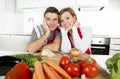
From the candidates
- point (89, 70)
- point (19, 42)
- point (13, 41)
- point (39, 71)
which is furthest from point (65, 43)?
point (39, 71)

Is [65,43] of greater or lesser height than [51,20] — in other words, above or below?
below

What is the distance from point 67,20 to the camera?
8.82ft

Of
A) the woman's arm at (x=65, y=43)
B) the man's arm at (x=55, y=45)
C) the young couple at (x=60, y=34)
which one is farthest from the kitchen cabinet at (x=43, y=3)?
the man's arm at (x=55, y=45)

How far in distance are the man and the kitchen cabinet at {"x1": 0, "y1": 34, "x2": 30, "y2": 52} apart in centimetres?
55

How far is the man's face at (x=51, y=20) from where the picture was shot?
A: 2.60m

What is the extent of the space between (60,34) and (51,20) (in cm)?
26

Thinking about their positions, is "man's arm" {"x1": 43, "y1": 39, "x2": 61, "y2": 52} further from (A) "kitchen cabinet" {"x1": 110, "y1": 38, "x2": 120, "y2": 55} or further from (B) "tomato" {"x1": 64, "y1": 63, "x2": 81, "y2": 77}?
(B) "tomato" {"x1": 64, "y1": 63, "x2": 81, "y2": 77}

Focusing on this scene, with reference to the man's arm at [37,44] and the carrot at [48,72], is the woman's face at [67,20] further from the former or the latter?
the carrot at [48,72]

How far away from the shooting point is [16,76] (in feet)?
2.62

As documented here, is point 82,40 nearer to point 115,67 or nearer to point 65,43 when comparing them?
point 65,43

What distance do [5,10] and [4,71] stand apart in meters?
2.72

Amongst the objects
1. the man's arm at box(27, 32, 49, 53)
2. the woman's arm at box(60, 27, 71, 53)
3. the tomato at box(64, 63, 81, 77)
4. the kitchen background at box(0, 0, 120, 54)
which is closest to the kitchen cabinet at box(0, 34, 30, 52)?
the kitchen background at box(0, 0, 120, 54)

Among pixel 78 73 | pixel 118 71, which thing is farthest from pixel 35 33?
pixel 118 71

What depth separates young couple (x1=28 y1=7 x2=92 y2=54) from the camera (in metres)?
2.34
